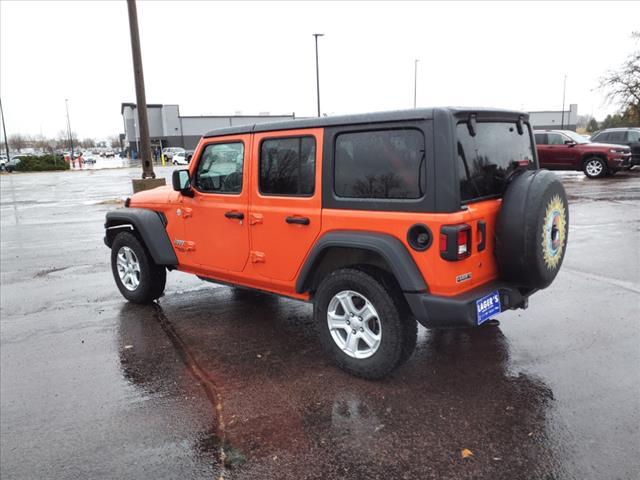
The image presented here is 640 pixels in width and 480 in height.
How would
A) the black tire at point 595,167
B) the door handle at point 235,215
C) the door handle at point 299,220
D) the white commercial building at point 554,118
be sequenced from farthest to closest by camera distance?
the white commercial building at point 554,118 → the black tire at point 595,167 → the door handle at point 235,215 → the door handle at point 299,220

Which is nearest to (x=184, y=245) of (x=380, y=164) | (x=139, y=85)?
(x=380, y=164)

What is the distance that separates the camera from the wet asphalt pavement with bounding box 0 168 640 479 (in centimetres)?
287

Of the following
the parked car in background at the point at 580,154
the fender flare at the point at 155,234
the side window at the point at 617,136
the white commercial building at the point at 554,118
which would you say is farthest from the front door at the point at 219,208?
the white commercial building at the point at 554,118

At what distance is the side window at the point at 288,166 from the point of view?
403cm

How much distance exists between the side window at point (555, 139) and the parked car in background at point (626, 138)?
3063 millimetres

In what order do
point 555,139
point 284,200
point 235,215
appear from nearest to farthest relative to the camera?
point 284,200, point 235,215, point 555,139

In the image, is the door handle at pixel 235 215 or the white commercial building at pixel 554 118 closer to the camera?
the door handle at pixel 235 215

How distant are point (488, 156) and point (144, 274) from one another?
3.78m

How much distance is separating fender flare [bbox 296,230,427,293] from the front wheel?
18.2 metres

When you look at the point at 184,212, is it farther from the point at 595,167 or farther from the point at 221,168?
the point at 595,167

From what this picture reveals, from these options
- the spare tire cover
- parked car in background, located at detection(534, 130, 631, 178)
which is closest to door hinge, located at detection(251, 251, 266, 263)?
the spare tire cover

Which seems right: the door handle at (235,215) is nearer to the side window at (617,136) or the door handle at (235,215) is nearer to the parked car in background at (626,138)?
the parked car in background at (626,138)

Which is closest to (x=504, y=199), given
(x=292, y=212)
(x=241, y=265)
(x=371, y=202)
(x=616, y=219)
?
(x=371, y=202)

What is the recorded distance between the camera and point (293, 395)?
3.63 meters
